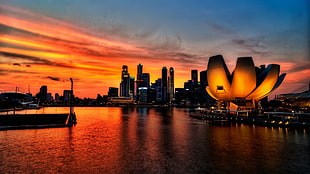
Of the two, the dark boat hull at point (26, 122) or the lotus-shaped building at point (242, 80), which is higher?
the lotus-shaped building at point (242, 80)

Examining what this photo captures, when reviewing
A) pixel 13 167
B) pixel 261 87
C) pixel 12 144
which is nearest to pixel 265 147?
pixel 13 167

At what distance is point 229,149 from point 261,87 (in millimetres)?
34976

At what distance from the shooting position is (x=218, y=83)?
45.4 metres

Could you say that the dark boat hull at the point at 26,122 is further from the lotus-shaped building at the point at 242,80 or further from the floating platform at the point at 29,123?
the lotus-shaped building at the point at 242,80

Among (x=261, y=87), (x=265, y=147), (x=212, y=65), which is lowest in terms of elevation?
(x=265, y=147)

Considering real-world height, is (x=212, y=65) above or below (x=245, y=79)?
above

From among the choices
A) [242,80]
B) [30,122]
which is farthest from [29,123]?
[242,80]

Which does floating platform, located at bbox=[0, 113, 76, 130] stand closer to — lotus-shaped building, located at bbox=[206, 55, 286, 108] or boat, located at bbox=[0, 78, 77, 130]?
boat, located at bbox=[0, 78, 77, 130]

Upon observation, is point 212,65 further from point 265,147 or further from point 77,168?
point 77,168

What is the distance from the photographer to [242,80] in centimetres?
4156

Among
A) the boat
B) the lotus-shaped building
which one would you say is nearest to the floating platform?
the boat

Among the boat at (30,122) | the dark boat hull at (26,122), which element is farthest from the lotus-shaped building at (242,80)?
the dark boat hull at (26,122)

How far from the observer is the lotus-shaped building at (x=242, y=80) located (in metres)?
40.5

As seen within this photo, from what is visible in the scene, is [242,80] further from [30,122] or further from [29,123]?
[30,122]
